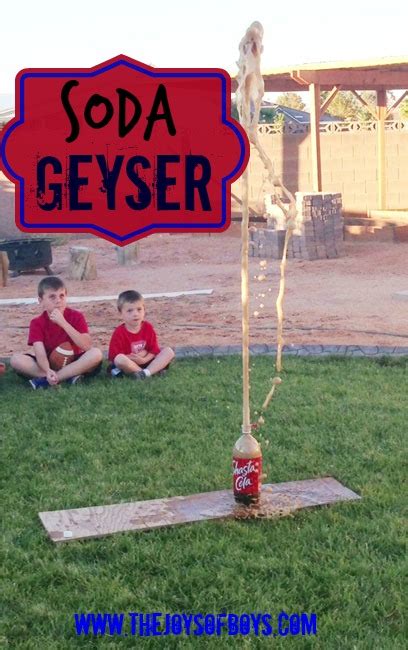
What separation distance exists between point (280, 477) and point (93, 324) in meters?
5.08

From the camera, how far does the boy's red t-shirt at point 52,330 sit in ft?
20.4

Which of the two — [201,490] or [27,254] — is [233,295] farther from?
[201,490]

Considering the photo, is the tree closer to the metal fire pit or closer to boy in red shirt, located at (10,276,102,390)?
the metal fire pit

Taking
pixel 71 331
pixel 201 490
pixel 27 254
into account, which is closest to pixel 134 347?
pixel 71 331

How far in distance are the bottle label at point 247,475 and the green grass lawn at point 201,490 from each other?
0.15 meters

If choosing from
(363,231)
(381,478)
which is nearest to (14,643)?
(381,478)

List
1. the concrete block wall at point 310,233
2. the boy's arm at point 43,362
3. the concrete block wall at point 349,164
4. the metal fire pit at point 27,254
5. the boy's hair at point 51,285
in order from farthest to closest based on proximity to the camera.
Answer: the concrete block wall at point 349,164 < the concrete block wall at point 310,233 < the metal fire pit at point 27,254 < the boy's hair at point 51,285 < the boy's arm at point 43,362

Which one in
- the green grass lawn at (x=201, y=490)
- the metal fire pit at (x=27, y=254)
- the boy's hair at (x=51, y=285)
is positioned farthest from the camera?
the metal fire pit at (x=27, y=254)

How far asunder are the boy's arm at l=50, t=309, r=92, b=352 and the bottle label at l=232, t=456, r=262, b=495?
267 cm

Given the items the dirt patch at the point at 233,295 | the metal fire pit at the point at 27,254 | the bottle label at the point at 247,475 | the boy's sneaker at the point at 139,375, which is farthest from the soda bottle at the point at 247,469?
the metal fire pit at the point at 27,254

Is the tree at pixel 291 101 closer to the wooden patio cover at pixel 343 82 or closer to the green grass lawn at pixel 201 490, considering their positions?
the wooden patio cover at pixel 343 82

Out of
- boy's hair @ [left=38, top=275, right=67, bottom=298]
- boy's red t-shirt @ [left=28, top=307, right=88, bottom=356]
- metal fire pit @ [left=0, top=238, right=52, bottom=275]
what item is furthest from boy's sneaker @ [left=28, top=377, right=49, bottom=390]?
metal fire pit @ [left=0, top=238, right=52, bottom=275]

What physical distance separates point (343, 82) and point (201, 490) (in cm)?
1464

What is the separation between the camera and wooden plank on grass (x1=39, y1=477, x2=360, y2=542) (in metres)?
3.55
